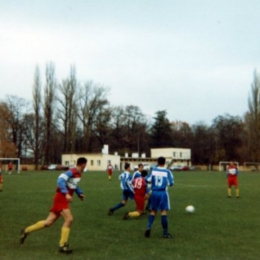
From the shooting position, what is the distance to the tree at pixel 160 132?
376 ft

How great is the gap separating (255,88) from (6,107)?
44902 mm

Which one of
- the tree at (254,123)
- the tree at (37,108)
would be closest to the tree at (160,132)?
the tree at (254,123)

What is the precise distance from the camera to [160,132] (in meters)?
116

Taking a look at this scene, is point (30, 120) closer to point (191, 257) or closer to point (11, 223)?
point (11, 223)

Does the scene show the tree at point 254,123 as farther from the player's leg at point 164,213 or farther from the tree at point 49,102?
the player's leg at point 164,213

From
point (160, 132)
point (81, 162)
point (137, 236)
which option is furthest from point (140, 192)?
point (160, 132)

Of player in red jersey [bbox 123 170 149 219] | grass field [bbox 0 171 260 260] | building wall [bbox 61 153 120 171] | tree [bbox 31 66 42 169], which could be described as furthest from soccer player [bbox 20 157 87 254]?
building wall [bbox 61 153 120 171]

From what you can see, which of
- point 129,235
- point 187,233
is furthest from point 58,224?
point 187,233

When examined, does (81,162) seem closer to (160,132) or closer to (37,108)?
(37,108)

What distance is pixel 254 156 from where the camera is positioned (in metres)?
88.9

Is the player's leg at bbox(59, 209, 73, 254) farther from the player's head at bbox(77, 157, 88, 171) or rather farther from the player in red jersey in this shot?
the player in red jersey

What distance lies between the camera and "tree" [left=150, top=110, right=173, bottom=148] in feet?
376

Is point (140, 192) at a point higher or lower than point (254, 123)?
lower

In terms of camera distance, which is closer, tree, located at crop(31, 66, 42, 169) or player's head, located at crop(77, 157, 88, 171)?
player's head, located at crop(77, 157, 88, 171)
